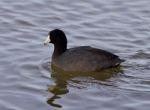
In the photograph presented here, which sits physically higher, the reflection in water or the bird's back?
the bird's back

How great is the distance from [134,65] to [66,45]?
1588mm

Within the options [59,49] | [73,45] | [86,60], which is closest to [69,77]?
[86,60]

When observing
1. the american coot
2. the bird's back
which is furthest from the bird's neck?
the bird's back

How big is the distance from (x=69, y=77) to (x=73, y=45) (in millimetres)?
1530

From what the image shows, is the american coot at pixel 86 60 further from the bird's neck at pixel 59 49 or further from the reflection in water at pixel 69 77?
the bird's neck at pixel 59 49

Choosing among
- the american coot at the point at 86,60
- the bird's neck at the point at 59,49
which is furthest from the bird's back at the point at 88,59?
the bird's neck at the point at 59,49

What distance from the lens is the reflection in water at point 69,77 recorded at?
11.8m

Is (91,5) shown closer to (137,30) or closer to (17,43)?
(137,30)

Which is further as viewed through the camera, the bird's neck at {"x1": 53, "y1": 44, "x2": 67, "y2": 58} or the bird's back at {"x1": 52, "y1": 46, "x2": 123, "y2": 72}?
the bird's neck at {"x1": 53, "y1": 44, "x2": 67, "y2": 58}

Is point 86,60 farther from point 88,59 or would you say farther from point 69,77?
point 69,77

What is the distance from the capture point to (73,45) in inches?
548

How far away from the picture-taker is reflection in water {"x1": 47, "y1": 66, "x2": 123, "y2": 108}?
11758 mm

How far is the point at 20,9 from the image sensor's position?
52.2ft

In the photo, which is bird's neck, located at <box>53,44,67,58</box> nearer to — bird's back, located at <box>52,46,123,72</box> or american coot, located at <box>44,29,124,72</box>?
american coot, located at <box>44,29,124,72</box>
